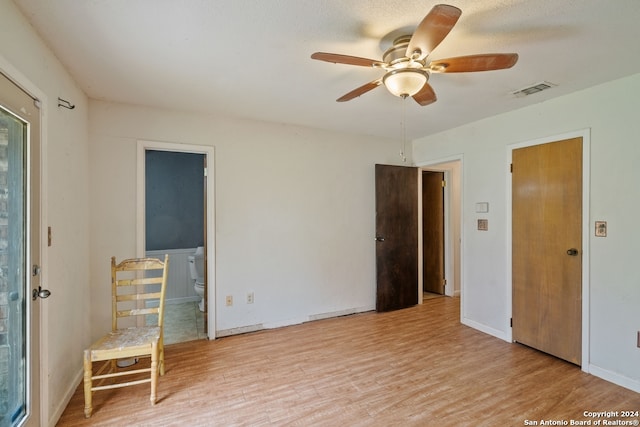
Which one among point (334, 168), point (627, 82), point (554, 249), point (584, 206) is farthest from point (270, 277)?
point (627, 82)

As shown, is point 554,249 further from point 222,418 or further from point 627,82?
point 222,418

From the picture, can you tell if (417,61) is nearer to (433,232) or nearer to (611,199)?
(611,199)

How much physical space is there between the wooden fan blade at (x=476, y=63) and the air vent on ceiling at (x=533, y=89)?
1.15 m

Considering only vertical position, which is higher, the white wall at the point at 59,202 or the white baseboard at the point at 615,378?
the white wall at the point at 59,202

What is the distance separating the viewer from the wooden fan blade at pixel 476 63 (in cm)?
151

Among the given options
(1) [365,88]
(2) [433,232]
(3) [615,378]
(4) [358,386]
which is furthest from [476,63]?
(2) [433,232]

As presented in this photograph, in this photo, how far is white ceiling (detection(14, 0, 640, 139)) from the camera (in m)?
1.51

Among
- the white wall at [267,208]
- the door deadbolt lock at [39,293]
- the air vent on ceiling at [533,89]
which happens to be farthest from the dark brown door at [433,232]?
the door deadbolt lock at [39,293]

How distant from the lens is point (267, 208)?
340 cm

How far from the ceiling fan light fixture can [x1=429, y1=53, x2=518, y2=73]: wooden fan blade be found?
7 cm

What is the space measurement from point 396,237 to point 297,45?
2.85 m

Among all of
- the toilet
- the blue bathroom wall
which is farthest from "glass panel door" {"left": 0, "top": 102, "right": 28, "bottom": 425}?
the blue bathroom wall

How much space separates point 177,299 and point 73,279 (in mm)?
2296

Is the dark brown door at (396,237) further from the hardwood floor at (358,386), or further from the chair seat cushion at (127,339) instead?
the chair seat cushion at (127,339)
